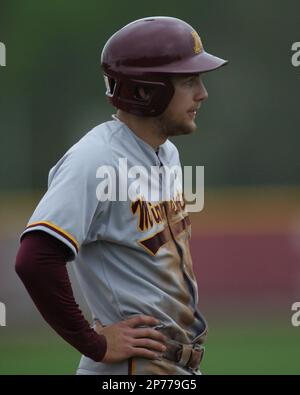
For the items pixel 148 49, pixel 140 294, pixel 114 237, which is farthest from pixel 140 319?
pixel 148 49

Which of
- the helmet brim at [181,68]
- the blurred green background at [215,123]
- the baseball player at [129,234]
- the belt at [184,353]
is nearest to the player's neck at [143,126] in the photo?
the baseball player at [129,234]

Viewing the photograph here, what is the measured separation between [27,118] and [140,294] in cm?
718

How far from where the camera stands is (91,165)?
7.50 ft

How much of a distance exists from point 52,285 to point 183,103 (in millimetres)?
676

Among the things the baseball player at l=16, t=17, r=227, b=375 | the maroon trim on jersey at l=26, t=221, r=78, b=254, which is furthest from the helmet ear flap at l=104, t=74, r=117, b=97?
the maroon trim on jersey at l=26, t=221, r=78, b=254

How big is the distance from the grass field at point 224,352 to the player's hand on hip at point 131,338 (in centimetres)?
370

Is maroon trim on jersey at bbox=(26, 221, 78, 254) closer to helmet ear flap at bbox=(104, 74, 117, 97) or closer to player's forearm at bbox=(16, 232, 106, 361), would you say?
player's forearm at bbox=(16, 232, 106, 361)

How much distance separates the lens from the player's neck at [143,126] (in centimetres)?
253

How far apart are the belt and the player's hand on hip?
7 cm

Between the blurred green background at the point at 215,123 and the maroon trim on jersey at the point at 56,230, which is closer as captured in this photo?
the maroon trim on jersey at the point at 56,230

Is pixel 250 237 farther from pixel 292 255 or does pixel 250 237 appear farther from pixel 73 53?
pixel 73 53

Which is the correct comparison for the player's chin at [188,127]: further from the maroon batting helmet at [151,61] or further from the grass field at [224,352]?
the grass field at [224,352]

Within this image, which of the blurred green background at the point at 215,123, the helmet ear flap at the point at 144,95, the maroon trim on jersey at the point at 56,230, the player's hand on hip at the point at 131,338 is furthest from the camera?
the blurred green background at the point at 215,123

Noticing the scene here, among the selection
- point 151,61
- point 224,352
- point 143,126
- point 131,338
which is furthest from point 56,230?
point 224,352
